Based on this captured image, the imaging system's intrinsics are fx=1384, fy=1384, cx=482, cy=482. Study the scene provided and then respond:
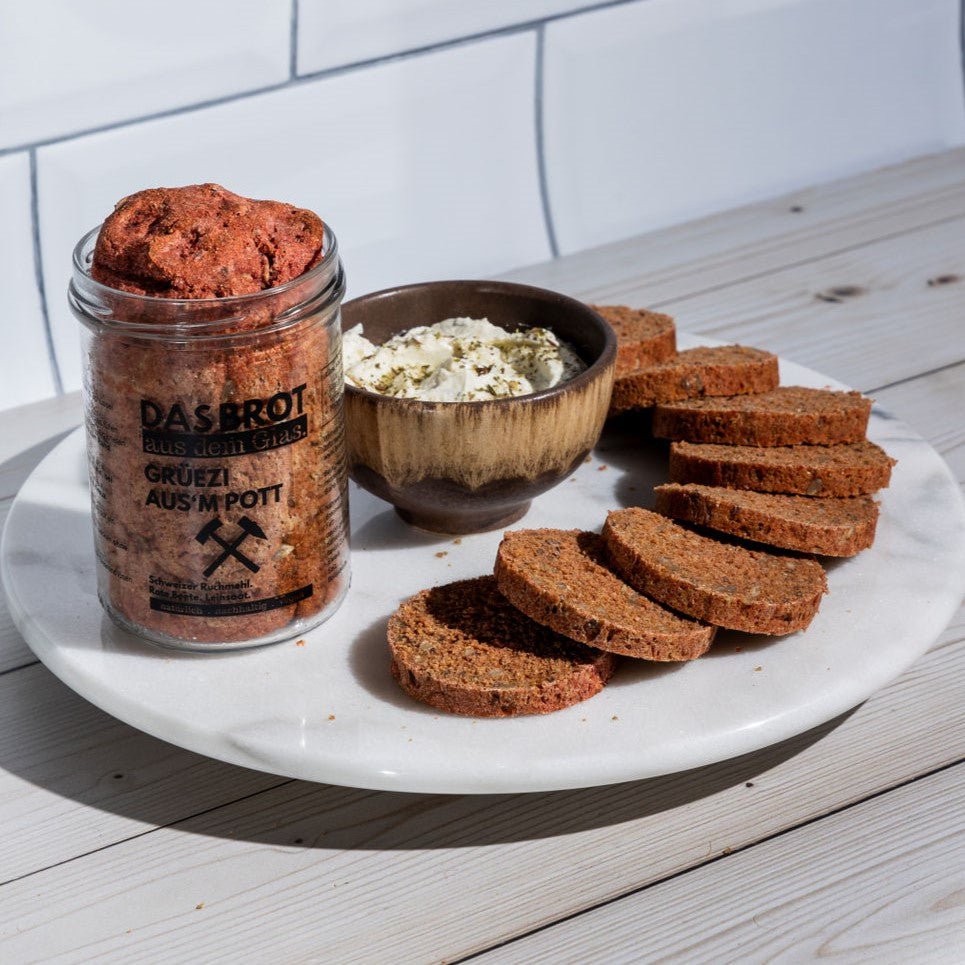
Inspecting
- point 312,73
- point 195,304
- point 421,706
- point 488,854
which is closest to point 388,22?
point 312,73

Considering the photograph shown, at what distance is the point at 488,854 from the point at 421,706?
0.15 meters

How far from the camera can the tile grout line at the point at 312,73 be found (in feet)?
6.83

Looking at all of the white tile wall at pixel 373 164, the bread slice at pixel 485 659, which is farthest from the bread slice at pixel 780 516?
the white tile wall at pixel 373 164

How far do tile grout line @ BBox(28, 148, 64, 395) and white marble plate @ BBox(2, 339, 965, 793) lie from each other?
697 mm

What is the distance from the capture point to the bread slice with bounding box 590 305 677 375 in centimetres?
176

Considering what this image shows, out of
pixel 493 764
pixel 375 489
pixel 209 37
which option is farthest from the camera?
pixel 209 37

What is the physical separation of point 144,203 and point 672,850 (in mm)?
750

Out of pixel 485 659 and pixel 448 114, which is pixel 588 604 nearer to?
pixel 485 659

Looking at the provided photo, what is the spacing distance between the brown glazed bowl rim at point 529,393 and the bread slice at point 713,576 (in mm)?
149

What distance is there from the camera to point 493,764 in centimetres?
119

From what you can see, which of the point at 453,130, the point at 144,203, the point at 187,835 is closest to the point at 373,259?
the point at 453,130

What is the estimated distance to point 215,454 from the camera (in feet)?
4.01

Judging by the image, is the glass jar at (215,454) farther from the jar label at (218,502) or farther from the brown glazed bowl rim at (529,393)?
the brown glazed bowl rim at (529,393)

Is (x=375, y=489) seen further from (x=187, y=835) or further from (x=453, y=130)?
(x=453, y=130)
